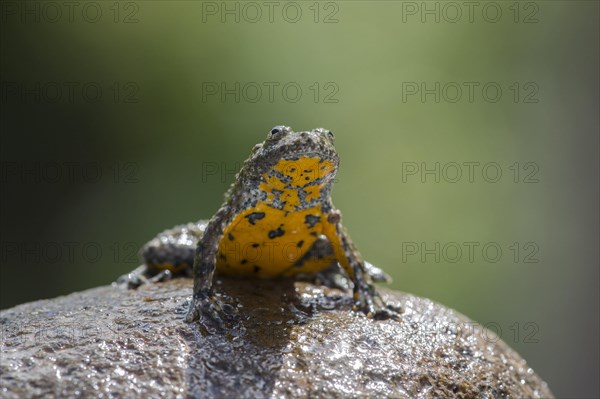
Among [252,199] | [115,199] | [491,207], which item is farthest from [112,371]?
[491,207]

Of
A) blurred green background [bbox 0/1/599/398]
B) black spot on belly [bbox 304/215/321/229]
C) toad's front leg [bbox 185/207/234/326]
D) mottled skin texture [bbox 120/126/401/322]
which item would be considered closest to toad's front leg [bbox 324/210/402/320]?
mottled skin texture [bbox 120/126/401/322]

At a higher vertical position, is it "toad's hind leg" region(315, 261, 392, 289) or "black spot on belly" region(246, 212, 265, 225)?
"black spot on belly" region(246, 212, 265, 225)

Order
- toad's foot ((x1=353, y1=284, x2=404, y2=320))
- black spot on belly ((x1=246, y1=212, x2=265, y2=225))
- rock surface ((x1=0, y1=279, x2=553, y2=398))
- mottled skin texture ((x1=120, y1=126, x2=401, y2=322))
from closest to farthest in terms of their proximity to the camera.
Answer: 1. rock surface ((x1=0, y1=279, x2=553, y2=398))
2. mottled skin texture ((x1=120, y1=126, x2=401, y2=322))
3. toad's foot ((x1=353, y1=284, x2=404, y2=320))
4. black spot on belly ((x1=246, y1=212, x2=265, y2=225))

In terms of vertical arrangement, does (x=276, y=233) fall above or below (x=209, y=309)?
above

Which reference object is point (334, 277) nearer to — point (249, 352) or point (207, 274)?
point (207, 274)

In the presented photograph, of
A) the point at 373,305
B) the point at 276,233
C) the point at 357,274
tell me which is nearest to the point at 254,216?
the point at 276,233

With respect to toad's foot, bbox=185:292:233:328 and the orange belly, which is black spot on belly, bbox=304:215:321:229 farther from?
toad's foot, bbox=185:292:233:328

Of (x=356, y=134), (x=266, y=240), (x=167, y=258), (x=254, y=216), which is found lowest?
(x=167, y=258)
